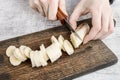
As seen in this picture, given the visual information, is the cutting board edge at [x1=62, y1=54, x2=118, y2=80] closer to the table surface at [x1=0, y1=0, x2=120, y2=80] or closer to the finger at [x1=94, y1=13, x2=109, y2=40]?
the table surface at [x1=0, y1=0, x2=120, y2=80]

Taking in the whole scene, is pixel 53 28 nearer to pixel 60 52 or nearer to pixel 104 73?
pixel 60 52

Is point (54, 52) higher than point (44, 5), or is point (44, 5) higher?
point (44, 5)

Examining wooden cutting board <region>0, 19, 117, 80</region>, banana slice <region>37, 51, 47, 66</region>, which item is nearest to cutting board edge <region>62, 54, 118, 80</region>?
wooden cutting board <region>0, 19, 117, 80</region>

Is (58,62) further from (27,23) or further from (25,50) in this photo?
(27,23)

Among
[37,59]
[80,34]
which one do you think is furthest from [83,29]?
[37,59]

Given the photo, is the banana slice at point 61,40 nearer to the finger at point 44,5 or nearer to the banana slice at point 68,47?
the banana slice at point 68,47

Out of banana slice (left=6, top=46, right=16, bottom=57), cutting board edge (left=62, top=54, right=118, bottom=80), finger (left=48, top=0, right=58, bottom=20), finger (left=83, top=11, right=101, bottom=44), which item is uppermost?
finger (left=48, top=0, right=58, bottom=20)

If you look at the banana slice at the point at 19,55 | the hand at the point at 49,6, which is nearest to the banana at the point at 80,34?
the hand at the point at 49,6
